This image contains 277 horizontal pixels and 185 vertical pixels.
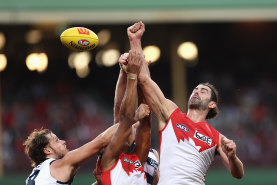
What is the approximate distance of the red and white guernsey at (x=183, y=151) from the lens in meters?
5.65

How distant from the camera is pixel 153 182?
647 cm

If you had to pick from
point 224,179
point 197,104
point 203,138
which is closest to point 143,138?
point 203,138

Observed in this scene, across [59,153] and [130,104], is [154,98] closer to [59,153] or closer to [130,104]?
[130,104]

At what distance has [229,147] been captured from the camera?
17.9ft

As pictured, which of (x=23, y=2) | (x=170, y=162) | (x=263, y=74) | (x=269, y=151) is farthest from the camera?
(x=263, y=74)

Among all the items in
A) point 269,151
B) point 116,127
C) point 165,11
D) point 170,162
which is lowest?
point 269,151

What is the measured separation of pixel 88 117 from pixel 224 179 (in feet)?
15.0

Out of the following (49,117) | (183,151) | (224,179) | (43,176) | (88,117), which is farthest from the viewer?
(88,117)

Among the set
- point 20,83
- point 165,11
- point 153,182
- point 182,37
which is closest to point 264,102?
point 182,37

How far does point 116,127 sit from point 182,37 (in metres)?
12.7

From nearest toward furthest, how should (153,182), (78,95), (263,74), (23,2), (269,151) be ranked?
(153,182)
(23,2)
(269,151)
(78,95)
(263,74)

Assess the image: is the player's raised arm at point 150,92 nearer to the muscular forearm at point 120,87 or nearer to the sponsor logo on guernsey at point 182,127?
the sponsor logo on guernsey at point 182,127

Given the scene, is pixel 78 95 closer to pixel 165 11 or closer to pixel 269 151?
pixel 165 11

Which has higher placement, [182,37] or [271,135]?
[182,37]
